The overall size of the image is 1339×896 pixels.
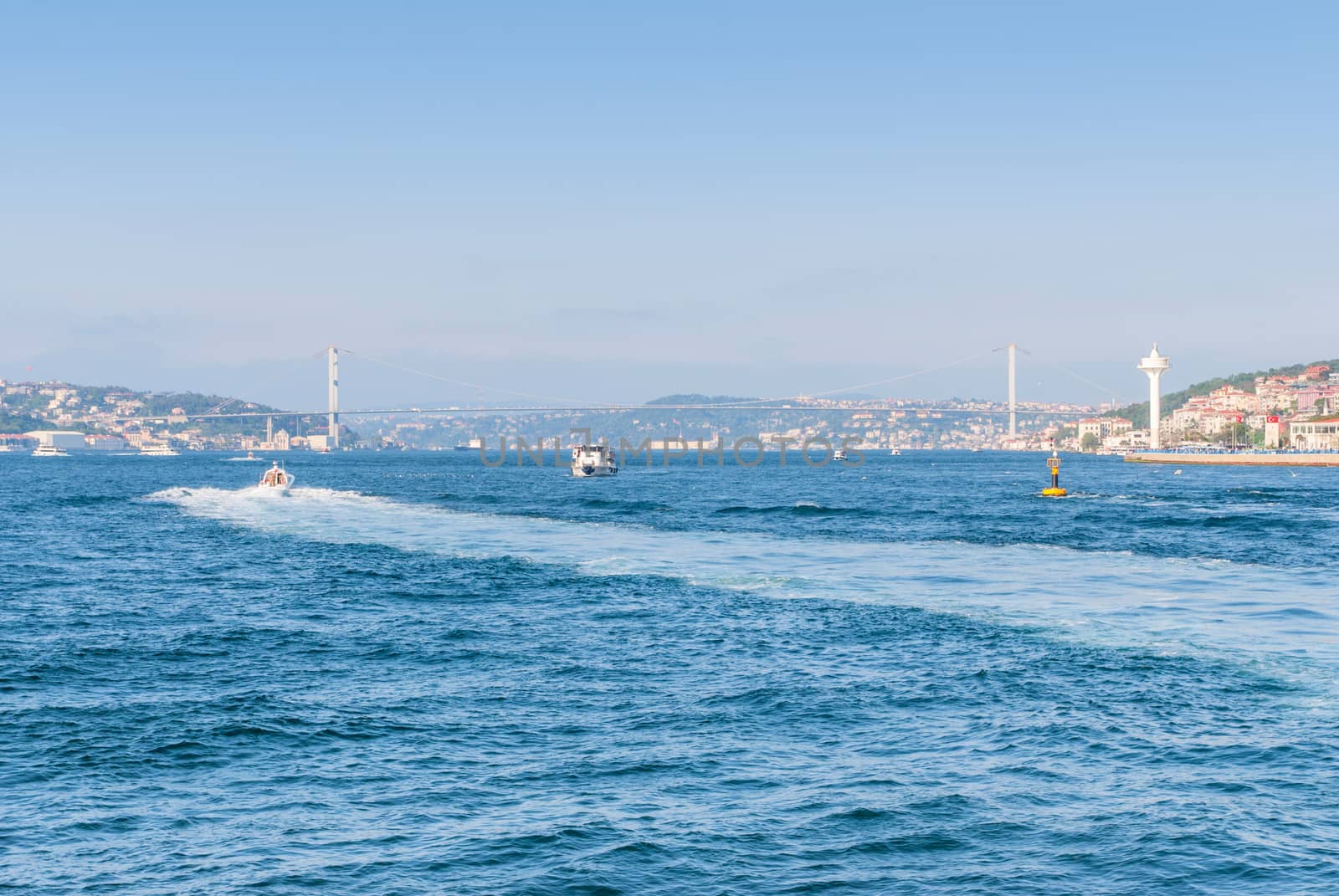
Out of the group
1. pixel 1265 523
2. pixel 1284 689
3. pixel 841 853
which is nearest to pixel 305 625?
pixel 841 853

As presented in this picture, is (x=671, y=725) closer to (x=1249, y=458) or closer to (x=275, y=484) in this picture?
(x=275, y=484)

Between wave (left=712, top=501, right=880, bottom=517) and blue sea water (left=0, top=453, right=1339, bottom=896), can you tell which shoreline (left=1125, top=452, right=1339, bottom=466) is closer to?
wave (left=712, top=501, right=880, bottom=517)

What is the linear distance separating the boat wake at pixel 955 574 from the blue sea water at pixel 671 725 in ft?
0.70

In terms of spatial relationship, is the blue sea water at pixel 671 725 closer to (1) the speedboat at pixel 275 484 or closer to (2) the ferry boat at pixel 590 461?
(1) the speedboat at pixel 275 484

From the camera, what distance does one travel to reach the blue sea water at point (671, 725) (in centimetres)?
1066

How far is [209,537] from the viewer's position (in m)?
45.8

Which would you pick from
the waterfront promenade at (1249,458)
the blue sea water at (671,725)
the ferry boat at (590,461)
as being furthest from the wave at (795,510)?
the waterfront promenade at (1249,458)

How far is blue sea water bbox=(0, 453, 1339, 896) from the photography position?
1066cm

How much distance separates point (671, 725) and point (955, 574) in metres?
19.4

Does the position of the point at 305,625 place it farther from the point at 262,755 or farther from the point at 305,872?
the point at 305,872

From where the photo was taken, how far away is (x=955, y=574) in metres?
33.1

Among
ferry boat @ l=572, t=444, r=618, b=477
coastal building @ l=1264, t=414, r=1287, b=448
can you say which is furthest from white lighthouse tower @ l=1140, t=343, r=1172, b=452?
ferry boat @ l=572, t=444, r=618, b=477

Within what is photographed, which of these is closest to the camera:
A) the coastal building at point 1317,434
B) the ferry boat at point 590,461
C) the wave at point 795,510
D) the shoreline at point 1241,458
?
the wave at point 795,510

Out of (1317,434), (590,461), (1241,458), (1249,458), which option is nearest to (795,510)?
(590,461)
